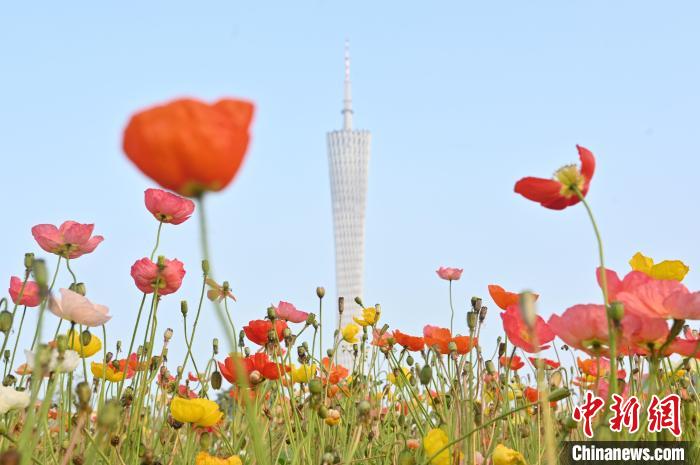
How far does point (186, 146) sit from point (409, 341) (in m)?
1.08

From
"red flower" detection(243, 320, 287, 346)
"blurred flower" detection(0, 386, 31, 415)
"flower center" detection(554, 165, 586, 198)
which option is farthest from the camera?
"red flower" detection(243, 320, 287, 346)

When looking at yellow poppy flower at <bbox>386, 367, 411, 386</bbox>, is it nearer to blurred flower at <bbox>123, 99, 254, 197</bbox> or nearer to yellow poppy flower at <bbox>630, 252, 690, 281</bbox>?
yellow poppy flower at <bbox>630, 252, 690, 281</bbox>

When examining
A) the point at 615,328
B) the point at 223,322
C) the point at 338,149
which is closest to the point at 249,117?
the point at 223,322

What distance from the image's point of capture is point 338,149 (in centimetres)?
3388

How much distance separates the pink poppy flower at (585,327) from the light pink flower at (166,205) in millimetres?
757

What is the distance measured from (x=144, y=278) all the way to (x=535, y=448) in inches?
36.8

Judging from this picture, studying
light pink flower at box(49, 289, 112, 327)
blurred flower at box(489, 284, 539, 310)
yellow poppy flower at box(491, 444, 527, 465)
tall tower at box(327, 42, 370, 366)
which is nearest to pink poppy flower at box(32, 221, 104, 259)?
light pink flower at box(49, 289, 112, 327)

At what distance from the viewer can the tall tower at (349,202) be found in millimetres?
33656

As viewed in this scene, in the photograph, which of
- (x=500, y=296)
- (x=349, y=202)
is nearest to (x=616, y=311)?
(x=500, y=296)

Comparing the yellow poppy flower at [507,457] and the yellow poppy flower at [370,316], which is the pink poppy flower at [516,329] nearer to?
the yellow poppy flower at [507,457]

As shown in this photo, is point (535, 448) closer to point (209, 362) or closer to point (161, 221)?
point (209, 362)

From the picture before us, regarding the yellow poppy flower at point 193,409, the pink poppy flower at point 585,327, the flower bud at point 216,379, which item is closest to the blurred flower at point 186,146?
the pink poppy flower at point 585,327

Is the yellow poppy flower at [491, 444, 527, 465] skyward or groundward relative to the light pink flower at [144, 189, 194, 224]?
groundward

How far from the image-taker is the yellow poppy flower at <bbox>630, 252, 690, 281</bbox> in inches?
39.2
